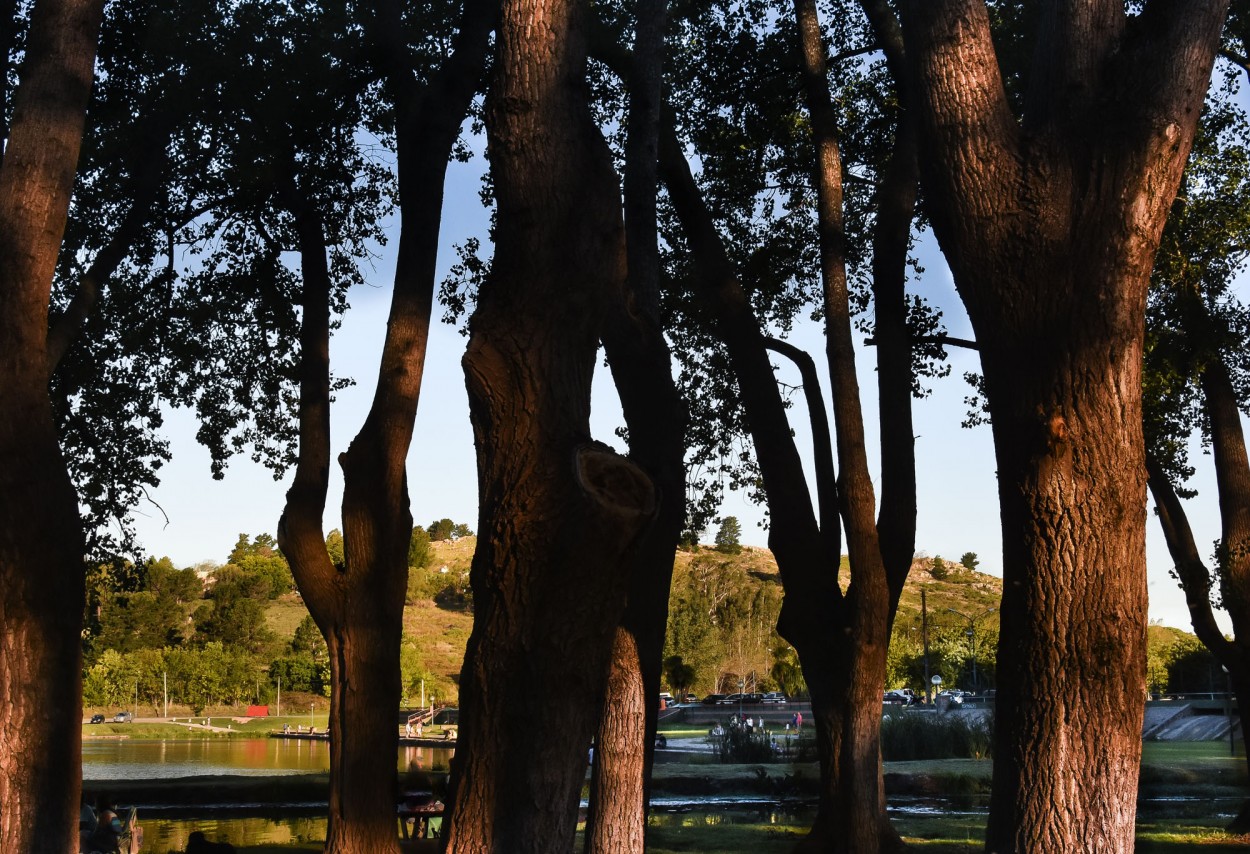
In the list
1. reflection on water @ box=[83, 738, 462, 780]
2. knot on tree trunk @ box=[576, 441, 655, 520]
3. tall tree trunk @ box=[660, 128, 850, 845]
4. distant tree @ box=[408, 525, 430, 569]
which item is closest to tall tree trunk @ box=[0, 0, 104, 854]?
knot on tree trunk @ box=[576, 441, 655, 520]

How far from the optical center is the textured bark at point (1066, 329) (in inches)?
196

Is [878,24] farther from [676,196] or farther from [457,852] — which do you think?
[457,852]

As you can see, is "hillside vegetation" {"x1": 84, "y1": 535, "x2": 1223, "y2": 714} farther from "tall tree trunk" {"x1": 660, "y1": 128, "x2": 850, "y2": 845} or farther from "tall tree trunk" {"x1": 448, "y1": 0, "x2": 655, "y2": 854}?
"tall tree trunk" {"x1": 448, "y1": 0, "x2": 655, "y2": 854}

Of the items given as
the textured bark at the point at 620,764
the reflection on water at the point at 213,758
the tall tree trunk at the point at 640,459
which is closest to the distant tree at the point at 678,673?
the reflection on water at the point at 213,758

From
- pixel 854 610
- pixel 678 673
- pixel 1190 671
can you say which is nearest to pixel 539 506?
pixel 854 610

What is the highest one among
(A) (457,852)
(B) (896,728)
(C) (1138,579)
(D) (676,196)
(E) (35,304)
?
(D) (676,196)

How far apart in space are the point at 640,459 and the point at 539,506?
3377mm

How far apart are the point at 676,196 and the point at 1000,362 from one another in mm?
7811

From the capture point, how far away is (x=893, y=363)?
12.9 metres

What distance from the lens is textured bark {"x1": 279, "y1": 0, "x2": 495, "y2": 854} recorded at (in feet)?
35.0

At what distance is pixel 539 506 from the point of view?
4551 mm

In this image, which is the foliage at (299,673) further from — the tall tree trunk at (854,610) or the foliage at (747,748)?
the tall tree trunk at (854,610)

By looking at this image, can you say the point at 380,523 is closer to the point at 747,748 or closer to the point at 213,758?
the point at 747,748

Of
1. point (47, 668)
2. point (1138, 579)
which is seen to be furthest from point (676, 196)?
point (1138, 579)
